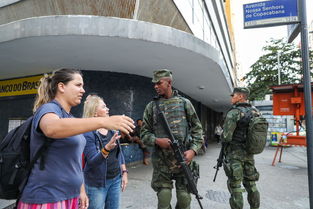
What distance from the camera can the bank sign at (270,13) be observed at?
2701 mm

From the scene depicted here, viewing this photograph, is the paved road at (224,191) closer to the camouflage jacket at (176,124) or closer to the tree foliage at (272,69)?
the camouflage jacket at (176,124)

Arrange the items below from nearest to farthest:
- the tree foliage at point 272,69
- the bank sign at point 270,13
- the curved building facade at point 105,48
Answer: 1. the bank sign at point 270,13
2. the curved building facade at point 105,48
3. the tree foliage at point 272,69

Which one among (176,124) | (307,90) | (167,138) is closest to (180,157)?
(167,138)

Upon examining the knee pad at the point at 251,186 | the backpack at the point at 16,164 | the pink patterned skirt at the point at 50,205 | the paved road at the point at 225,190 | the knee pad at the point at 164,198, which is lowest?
the paved road at the point at 225,190

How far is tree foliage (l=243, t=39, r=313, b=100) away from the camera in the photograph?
57.5ft

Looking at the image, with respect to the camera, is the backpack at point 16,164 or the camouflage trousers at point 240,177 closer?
the backpack at point 16,164

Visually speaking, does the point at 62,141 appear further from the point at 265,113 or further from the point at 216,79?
the point at 265,113

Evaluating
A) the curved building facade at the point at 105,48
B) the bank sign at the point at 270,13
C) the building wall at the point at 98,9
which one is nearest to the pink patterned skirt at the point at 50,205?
the bank sign at the point at 270,13

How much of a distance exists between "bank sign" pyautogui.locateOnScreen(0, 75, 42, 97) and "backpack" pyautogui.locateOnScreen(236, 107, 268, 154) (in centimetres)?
680

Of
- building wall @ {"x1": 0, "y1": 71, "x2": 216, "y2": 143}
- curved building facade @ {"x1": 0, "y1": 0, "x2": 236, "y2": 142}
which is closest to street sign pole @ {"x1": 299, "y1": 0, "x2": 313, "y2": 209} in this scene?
curved building facade @ {"x1": 0, "y1": 0, "x2": 236, "y2": 142}

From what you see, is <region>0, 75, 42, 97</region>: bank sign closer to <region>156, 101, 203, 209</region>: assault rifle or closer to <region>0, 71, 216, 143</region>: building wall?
<region>0, 71, 216, 143</region>: building wall

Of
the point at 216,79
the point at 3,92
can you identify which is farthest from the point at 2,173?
the point at 3,92

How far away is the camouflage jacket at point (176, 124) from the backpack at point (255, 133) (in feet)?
2.90

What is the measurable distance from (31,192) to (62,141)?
0.34m
